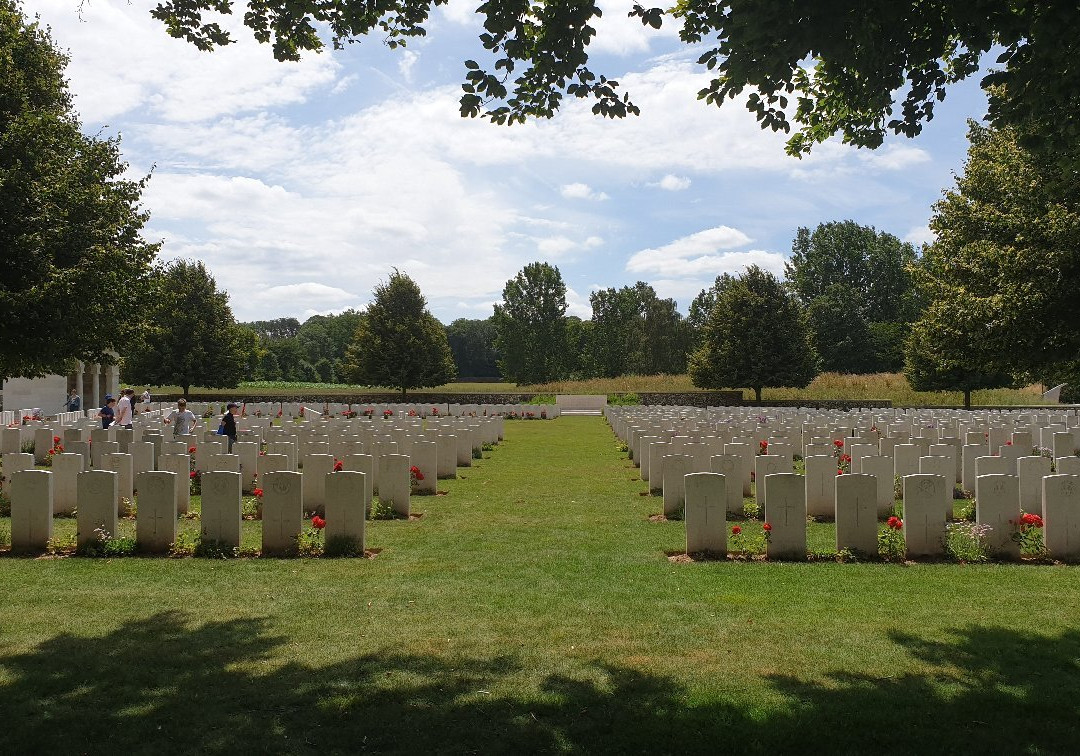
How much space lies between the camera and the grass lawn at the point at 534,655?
4492mm

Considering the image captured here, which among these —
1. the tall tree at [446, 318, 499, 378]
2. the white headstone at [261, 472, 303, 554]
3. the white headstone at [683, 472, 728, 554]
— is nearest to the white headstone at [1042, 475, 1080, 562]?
the white headstone at [683, 472, 728, 554]

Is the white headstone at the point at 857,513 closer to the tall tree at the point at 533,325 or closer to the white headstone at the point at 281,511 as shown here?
the white headstone at the point at 281,511

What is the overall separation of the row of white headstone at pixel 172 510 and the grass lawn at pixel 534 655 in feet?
1.29

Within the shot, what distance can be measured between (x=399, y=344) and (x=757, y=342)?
73.2 feet

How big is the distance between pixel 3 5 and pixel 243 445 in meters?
9.96

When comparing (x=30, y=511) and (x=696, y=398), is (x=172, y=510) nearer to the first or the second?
(x=30, y=511)

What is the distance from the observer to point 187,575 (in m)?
8.24

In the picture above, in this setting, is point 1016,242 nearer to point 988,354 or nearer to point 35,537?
point 988,354

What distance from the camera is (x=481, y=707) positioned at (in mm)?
4859

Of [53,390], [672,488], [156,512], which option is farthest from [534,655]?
[53,390]

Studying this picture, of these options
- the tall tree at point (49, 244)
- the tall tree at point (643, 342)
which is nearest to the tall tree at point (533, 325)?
the tall tree at point (643, 342)

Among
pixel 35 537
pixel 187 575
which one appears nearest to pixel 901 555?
pixel 187 575

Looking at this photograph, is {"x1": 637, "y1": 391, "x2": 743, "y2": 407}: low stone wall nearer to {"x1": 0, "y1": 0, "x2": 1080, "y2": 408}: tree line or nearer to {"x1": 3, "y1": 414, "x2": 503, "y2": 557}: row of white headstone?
{"x1": 0, "y1": 0, "x2": 1080, "y2": 408}: tree line

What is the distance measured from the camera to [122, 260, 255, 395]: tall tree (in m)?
49.1
